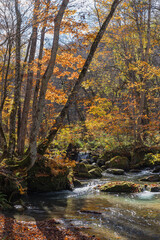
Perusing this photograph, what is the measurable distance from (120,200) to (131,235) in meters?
2.78

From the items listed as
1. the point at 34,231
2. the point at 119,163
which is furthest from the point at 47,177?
the point at 119,163

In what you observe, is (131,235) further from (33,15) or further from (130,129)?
(130,129)

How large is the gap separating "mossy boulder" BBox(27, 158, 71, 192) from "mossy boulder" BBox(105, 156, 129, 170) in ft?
17.9

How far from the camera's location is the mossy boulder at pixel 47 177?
8172 millimetres

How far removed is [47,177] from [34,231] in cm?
393

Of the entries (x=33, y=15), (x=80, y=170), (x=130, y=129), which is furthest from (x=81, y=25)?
(x=130, y=129)

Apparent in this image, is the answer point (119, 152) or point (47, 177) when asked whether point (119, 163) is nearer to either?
point (119, 152)

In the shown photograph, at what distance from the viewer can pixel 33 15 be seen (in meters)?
6.75

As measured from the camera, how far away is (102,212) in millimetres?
5914

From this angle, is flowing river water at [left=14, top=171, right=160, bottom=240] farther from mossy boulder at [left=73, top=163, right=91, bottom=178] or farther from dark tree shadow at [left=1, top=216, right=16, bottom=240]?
mossy boulder at [left=73, top=163, right=91, bottom=178]

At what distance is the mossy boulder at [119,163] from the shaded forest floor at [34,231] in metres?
9.06

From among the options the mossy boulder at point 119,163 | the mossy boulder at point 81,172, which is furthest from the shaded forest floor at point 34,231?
the mossy boulder at point 119,163

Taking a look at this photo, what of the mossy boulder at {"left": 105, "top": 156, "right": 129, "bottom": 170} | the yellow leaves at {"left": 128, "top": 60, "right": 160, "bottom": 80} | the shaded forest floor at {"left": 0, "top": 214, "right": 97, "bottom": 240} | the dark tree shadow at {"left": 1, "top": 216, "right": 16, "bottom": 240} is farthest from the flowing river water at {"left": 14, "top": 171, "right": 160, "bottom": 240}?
the yellow leaves at {"left": 128, "top": 60, "right": 160, "bottom": 80}

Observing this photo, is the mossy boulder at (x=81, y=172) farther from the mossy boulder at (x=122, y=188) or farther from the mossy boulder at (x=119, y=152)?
the mossy boulder at (x=119, y=152)
